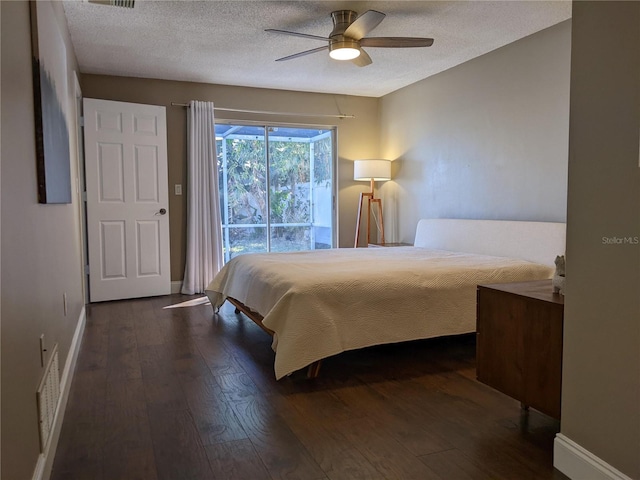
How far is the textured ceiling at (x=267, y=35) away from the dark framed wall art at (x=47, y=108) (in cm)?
109

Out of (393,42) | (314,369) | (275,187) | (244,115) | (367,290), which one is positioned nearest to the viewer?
(314,369)

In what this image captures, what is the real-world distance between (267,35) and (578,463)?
3.56 meters

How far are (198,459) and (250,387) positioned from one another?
2.40 feet

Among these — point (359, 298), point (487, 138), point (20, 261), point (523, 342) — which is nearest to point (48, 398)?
point (20, 261)

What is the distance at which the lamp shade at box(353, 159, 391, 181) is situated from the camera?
5625 millimetres

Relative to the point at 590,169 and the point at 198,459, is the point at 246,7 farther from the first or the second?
the point at 198,459

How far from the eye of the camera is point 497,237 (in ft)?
13.2

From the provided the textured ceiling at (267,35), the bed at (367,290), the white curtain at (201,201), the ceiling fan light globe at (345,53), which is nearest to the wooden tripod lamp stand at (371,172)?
the textured ceiling at (267,35)

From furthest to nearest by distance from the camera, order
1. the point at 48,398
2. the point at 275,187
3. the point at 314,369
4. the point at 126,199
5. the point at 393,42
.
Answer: the point at 275,187 < the point at 126,199 < the point at 393,42 < the point at 314,369 < the point at 48,398

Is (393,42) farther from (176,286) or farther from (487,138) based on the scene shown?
(176,286)

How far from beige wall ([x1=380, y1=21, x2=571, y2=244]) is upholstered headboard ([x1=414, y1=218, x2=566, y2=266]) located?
0.67 feet

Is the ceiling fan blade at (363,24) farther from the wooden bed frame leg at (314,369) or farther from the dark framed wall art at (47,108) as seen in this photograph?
the wooden bed frame leg at (314,369)

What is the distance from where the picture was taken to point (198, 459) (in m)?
1.83

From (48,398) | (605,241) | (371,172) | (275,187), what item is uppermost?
(371,172)
